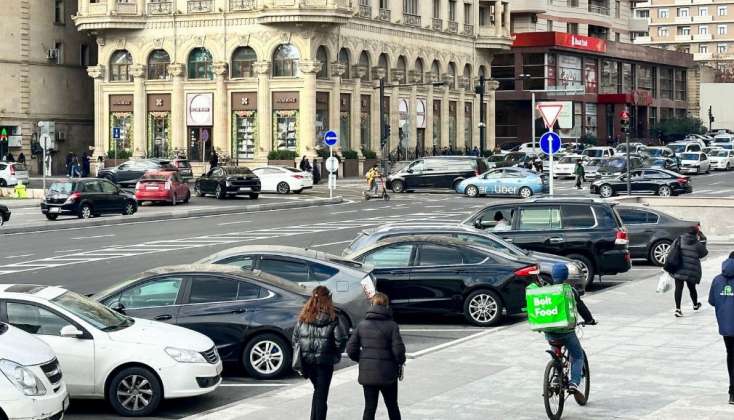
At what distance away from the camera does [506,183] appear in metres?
59.7

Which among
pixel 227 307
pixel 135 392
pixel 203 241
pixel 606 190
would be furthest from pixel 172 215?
pixel 135 392

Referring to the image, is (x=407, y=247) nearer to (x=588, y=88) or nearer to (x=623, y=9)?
(x=588, y=88)

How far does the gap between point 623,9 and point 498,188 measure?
7977cm

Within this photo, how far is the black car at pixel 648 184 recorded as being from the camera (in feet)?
186

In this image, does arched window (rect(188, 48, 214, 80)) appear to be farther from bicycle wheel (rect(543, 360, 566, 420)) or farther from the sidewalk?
bicycle wheel (rect(543, 360, 566, 420))

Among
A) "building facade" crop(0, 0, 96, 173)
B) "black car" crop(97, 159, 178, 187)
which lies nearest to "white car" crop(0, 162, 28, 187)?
"black car" crop(97, 159, 178, 187)

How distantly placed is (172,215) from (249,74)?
29.8 m

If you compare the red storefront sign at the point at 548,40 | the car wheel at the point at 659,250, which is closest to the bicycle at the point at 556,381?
the car wheel at the point at 659,250

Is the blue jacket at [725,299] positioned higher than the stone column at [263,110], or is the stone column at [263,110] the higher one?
the stone column at [263,110]

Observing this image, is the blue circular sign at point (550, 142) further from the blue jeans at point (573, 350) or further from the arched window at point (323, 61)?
the arched window at point (323, 61)

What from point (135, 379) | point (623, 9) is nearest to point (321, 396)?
point (135, 379)

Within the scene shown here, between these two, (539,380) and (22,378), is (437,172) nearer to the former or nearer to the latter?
(539,380)

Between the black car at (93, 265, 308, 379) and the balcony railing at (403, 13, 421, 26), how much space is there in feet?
229

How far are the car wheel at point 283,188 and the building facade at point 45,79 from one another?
20.5m
